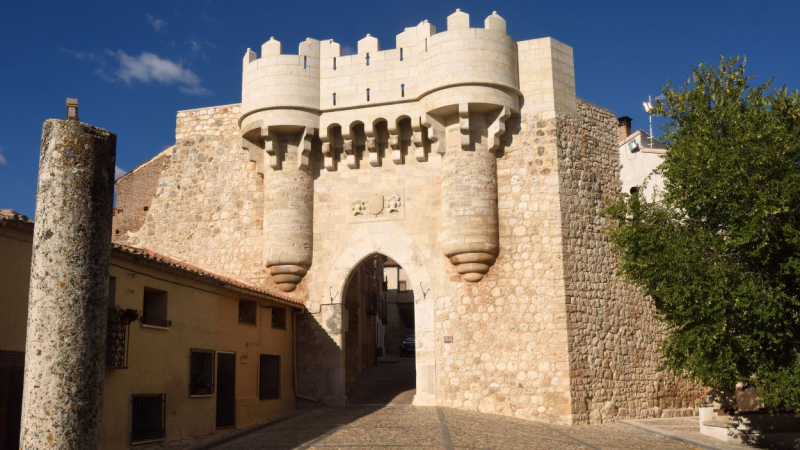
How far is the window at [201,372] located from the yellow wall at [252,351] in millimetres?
476

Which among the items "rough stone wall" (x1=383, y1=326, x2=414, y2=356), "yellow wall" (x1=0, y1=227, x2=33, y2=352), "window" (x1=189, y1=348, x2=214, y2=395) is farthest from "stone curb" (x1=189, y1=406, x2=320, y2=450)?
"rough stone wall" (x1=383, y1=326, x2=414, y2=356)

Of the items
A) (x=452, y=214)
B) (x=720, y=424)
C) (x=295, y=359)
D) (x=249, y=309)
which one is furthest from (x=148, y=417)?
(x=720, y=424)

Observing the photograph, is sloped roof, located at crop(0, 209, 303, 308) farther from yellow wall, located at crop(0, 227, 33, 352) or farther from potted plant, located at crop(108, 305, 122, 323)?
potted plant, located at crop(108, 305, 122, 323)

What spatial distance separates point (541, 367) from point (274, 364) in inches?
246

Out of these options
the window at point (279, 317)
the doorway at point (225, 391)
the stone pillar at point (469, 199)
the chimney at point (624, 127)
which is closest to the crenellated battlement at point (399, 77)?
the stone pillar at point (469, 199)

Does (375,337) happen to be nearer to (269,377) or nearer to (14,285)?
(269,377)

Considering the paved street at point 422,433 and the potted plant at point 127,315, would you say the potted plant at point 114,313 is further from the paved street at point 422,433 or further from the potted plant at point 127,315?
the paved street at point 422,433

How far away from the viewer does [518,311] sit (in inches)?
698

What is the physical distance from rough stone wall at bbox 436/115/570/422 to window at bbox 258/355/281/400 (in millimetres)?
3822

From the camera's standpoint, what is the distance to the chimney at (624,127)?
A: 2808 centimetres

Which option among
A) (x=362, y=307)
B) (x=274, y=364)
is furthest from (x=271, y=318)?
(x=362, y=307)

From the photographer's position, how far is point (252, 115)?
19.6 metres

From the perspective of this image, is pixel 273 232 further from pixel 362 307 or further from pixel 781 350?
pixel 781 350

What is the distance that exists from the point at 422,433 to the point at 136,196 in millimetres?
12014
